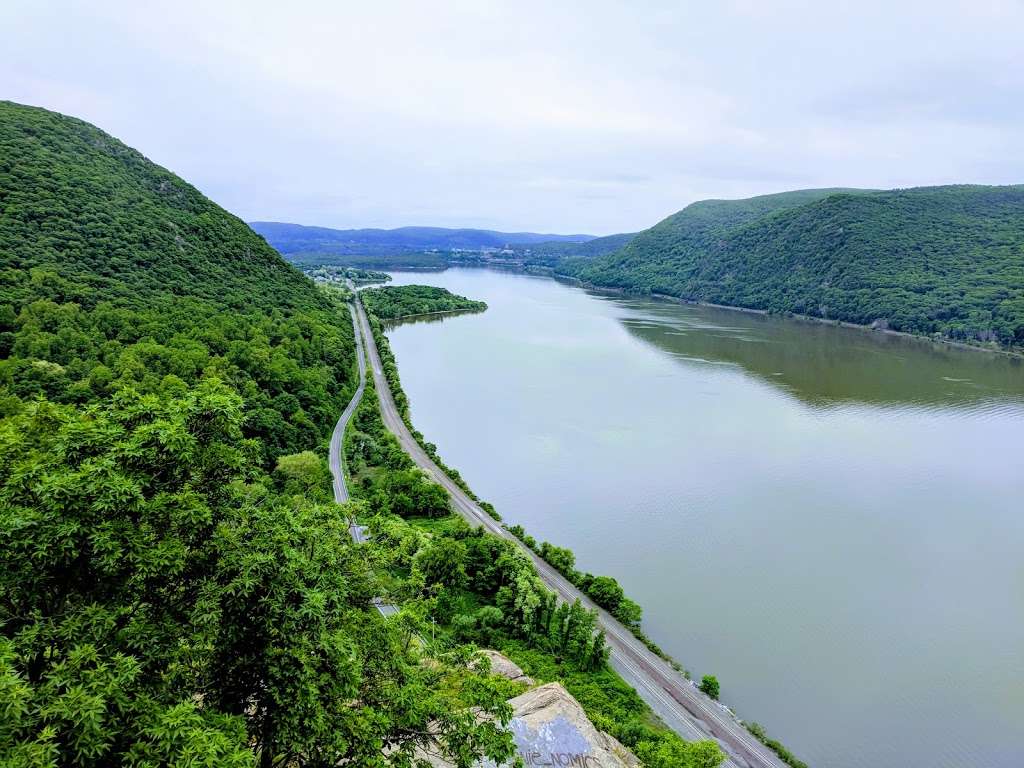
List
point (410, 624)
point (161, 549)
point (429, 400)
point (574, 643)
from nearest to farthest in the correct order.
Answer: point (161, 549)
point (410, 624)
point (574, 643)
point (429, 400)

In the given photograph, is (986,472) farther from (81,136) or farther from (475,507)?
(81,136)

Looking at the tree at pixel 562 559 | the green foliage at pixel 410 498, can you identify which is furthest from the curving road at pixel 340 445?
the tree at pixel 562 559

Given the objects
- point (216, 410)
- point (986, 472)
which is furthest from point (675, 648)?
point (986, 472)

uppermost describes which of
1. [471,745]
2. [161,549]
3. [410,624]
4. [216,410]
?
[216,410]

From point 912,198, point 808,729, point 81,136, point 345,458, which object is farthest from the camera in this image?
point 912,198

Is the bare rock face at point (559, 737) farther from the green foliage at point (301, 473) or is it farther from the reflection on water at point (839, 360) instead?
the reflection on water at point (839, 360)

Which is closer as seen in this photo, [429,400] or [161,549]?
[161,549]

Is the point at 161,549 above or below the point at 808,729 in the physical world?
above

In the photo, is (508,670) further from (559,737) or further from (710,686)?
(710,686)
